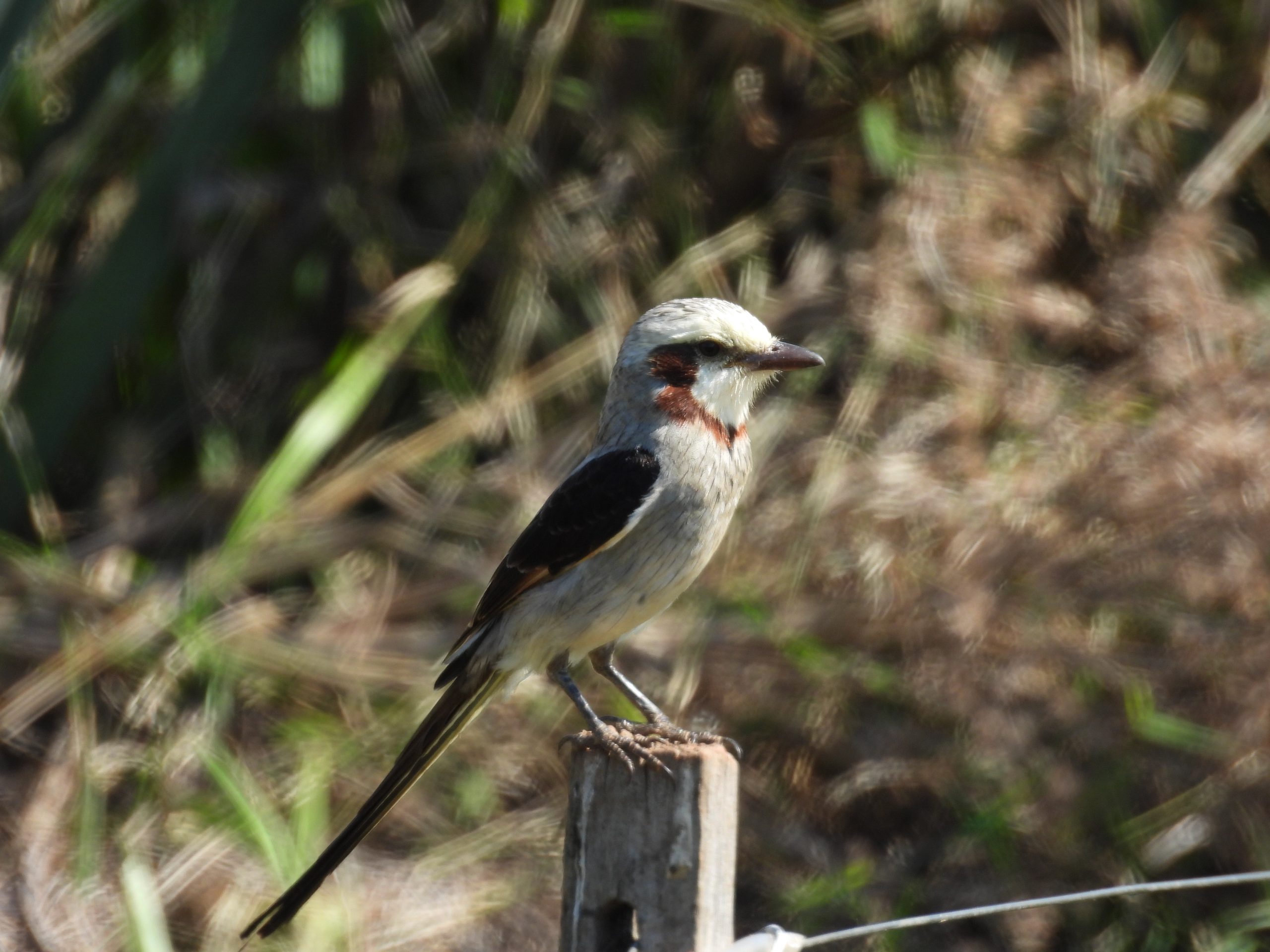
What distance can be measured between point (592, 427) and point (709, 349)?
5.62ft

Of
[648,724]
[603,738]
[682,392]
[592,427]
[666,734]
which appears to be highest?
[682,392]

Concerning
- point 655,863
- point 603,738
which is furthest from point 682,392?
point 655,863

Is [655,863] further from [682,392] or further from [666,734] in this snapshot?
[682,392]

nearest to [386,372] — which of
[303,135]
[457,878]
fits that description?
[303,135]

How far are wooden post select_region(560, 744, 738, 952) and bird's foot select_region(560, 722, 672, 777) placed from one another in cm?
4

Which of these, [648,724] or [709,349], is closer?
[648,724]

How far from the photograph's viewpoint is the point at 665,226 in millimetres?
5738

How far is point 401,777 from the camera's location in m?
3.38

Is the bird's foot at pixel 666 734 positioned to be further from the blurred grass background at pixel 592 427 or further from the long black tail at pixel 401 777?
the blurred grass background at pixel 592 427

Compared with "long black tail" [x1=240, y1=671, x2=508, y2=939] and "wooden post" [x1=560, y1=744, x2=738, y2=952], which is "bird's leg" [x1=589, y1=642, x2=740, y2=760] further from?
"wooden post" [x1=560, y1=744, x2=738, y2=952]

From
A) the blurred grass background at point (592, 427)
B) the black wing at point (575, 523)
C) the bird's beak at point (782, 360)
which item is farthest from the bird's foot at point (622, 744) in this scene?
the blurred grass background at point (592, 427)

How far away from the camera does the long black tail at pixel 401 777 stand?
3117 mm

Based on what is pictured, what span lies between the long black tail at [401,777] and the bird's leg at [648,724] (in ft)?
1.07

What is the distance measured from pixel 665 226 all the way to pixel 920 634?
187 cm
